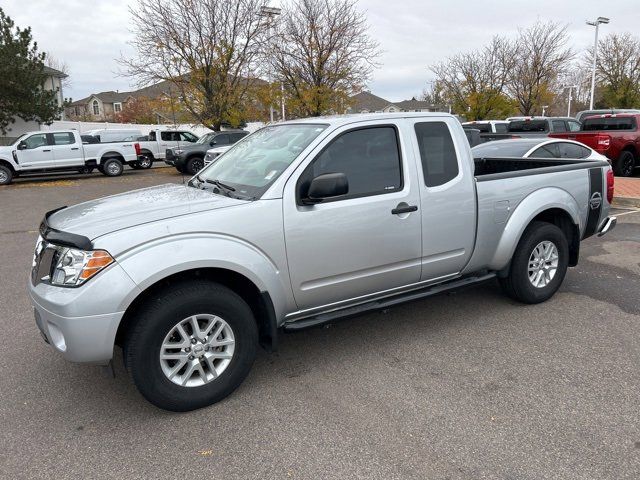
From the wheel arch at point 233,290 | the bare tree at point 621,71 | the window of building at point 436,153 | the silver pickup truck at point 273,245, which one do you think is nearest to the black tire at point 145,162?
the silver pickup truck at point 273,245

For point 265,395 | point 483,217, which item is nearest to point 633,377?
point 483,217

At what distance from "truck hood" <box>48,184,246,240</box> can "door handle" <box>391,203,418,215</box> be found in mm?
1172

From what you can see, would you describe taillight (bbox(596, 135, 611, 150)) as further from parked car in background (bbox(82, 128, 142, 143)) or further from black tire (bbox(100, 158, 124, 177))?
parked car in background (bbox(82, 128, 142, 143))

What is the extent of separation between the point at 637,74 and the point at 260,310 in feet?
140

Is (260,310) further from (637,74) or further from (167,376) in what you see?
A: (637,74)

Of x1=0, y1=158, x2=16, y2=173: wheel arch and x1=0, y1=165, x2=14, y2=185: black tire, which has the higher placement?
x1=0, y1=158, x2=16, y2=173: wheel arch

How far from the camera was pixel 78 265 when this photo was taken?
2.79 m

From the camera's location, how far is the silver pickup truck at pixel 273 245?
284 centimetres

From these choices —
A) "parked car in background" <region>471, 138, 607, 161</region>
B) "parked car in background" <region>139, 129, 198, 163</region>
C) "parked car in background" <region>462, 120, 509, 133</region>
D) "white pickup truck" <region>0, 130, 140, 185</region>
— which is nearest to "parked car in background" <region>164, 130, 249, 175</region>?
"white pickup truck" <region>0, 130, 140, 185</region>

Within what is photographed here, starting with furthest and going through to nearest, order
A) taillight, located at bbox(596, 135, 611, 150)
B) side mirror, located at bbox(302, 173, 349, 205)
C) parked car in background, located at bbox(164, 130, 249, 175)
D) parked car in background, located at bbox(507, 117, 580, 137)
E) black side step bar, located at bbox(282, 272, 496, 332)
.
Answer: parked car in background, located at bbox(164, 130, 249, 175)
parked car in background, located at bbox(507, 117, 580, 137)
taillight, located at bbox(596, 135, 611, 150)
black side step bar, located at bbox(282, 272, 496, 332)
side mirror, located at bbox(302, 173, 349, 205)

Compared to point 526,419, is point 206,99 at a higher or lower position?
higher

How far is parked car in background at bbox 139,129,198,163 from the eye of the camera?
75.5 feet

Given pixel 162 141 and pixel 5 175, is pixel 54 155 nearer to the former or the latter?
pixel 5 175

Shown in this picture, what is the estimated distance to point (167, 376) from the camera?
2.99 meters
